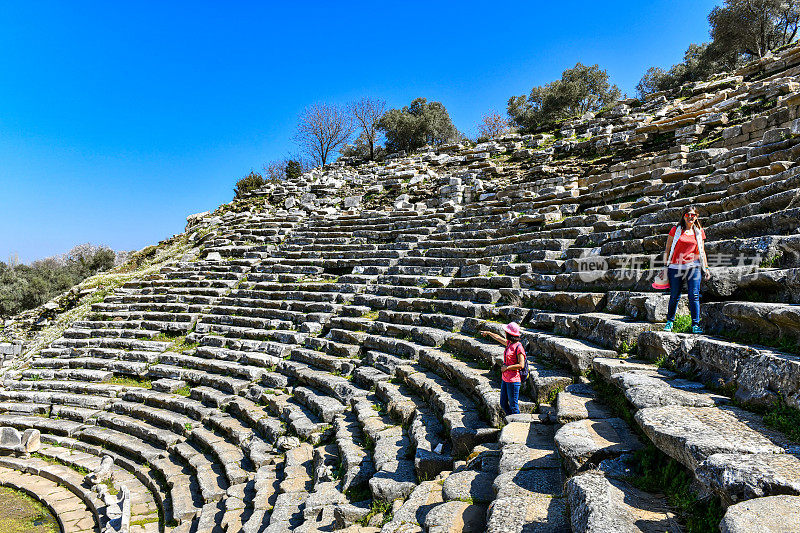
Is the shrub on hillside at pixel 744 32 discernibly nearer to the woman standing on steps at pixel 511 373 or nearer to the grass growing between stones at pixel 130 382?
the woman standing on steps at pixel 511 373

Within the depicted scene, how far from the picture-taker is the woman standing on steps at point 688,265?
4867 millimetres

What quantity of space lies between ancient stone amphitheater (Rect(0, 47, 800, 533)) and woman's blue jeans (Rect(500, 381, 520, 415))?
0.69 feet

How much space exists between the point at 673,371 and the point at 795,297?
138 centimetres

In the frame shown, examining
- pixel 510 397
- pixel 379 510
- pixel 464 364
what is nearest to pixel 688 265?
pixel 510 397

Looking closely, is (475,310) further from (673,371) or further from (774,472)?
(774,472)

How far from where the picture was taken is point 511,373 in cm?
471

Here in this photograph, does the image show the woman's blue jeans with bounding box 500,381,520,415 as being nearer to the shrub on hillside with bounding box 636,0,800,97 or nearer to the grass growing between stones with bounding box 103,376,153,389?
the grass growing between stones with bounding box 103,376,153,389

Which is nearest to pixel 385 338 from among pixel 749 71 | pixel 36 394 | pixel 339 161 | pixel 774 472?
pixel 774 472

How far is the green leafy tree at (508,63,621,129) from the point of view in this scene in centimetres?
3044

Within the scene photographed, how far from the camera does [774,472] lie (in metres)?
2.22

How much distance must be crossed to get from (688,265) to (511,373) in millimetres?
2420

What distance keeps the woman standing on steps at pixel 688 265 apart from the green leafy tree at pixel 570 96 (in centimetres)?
2556

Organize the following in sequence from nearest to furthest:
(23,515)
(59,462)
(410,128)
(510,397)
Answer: (510,397) < (23,515) < (59,462) < (410,128)

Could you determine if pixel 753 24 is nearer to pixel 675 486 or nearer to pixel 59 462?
pixel 675 486
